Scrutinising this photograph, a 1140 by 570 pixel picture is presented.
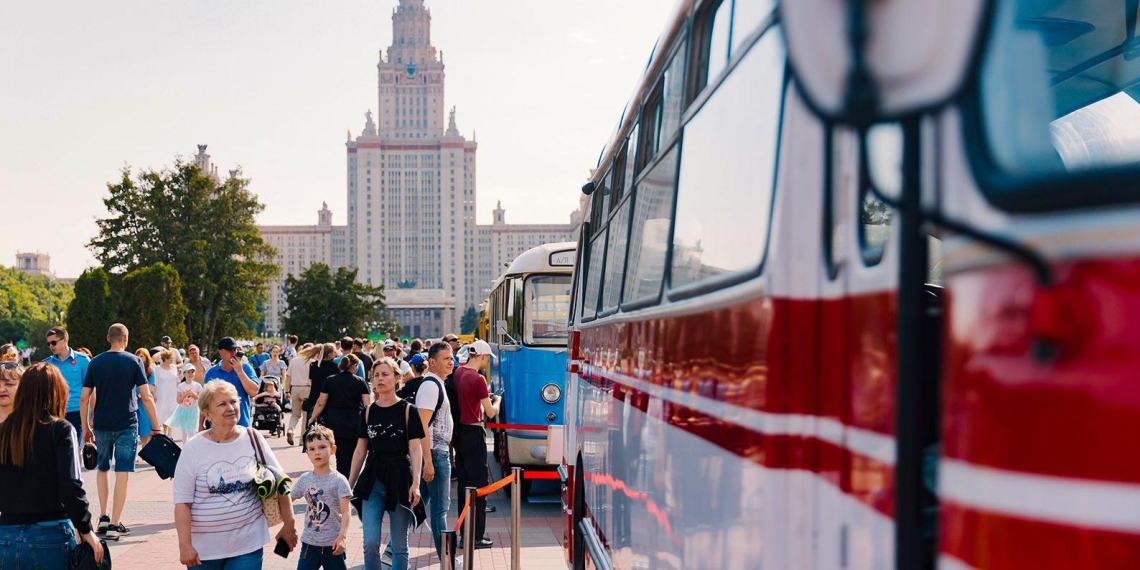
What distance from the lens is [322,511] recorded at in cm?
661

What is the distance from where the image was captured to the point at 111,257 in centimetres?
5994

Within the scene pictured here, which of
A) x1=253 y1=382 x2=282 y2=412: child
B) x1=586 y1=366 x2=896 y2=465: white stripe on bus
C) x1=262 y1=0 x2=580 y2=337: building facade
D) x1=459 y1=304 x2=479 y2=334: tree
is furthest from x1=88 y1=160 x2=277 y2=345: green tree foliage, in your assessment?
x1=459 y1=304 x2=479 y2=334: tree

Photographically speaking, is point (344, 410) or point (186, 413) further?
point (186, 413)

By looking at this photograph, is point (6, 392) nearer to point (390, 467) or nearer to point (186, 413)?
point (390, 467)

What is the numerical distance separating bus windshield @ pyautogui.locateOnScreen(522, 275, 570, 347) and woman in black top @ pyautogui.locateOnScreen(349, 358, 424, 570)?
6.00 metres

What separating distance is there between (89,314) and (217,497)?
1828 inches

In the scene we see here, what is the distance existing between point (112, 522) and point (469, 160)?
165770 mm

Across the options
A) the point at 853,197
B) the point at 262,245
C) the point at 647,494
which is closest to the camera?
the point at 853,197

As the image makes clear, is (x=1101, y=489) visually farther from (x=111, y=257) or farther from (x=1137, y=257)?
(x=111, y=257)

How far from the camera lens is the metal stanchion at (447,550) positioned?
7.43 meters

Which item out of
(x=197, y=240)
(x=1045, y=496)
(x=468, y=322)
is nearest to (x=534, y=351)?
(x=1045, y=496)

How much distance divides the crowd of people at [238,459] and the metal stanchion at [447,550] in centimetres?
18

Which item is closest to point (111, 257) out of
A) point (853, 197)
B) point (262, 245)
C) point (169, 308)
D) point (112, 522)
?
point (262, 245)

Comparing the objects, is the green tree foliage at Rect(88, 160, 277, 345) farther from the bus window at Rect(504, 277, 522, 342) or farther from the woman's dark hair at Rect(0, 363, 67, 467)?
the woman's dark hair at Rect(0, 363, 67, 467)
